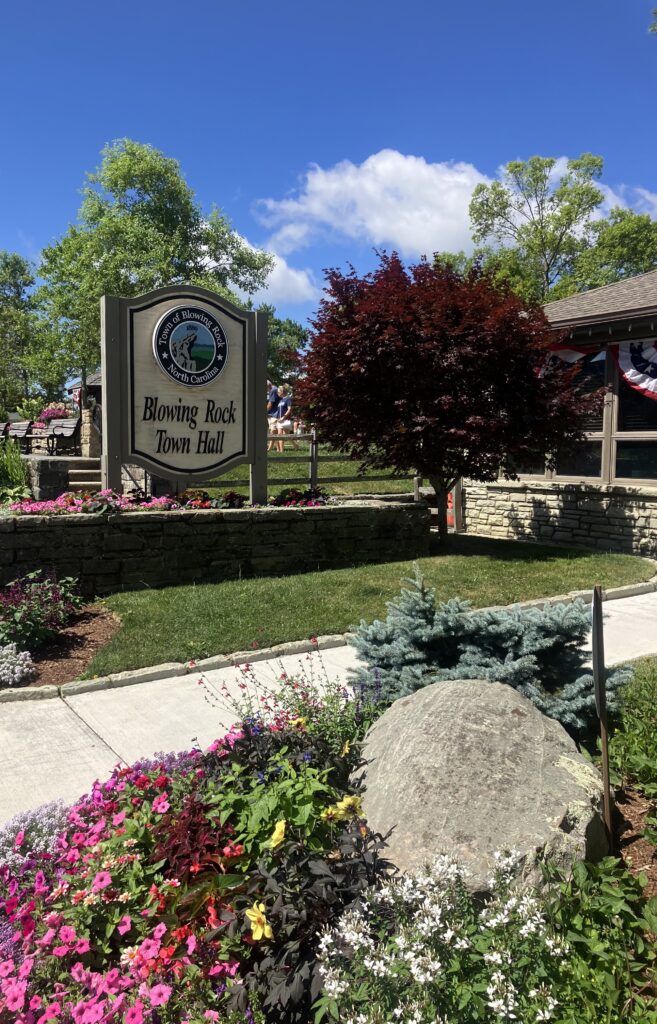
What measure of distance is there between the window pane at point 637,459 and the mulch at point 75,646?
335 inches

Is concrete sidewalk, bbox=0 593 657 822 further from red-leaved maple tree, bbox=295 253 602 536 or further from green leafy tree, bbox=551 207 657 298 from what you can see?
green leafy tree, bbox=551 207 657 298

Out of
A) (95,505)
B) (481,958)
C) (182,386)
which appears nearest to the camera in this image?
(481,958)

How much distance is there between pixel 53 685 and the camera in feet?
17.0

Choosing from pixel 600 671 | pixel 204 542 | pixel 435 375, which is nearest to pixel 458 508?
pixel 435 375

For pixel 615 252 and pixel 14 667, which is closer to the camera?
pixel 14 667

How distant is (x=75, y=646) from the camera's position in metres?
5.97

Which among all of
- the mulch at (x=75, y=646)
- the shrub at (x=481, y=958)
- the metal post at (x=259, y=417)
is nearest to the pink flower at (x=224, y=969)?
the shrub at (x=481, y=958)

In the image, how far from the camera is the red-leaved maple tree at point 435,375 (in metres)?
9.29

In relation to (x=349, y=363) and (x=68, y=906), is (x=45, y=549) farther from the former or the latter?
(x=68, y=906)

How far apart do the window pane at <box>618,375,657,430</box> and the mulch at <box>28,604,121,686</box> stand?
871cm

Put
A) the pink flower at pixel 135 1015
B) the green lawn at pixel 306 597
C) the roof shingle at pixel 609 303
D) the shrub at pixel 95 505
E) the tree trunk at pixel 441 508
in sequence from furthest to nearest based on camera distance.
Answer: the roof shingle at pixel 609 303 < the tree trunk at pixel 441 508 < the shrub at pixel 95 505 < the green lawn at pixel 306 597 < the pink flower at pixel 135 1015

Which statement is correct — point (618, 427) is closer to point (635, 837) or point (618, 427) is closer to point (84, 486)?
point (84, 486)

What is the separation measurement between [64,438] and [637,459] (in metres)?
13.4

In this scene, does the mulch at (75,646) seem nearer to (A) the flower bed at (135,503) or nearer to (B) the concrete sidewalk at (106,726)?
(B) the concrete sidewalk at (106,726)
